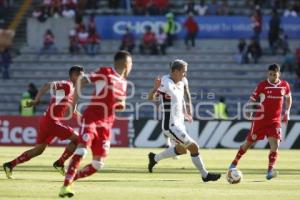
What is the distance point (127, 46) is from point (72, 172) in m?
28.8

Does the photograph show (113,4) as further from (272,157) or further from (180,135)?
(180,135)

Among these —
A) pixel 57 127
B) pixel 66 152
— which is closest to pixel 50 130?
pixel 57 127

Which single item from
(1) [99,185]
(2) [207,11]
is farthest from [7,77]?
(1) [99,185]

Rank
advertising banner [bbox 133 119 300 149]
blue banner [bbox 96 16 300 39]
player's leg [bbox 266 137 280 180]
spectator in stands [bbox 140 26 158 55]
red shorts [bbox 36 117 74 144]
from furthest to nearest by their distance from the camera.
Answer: spectator in stands [bbox 140 26 158 55], blue banner [bbox 96 16 300 39], advertising banner [bbox 133 119 300 149], red shorts [bbox 36 117 74 144], player's leg [bbox 266 137 280 180]

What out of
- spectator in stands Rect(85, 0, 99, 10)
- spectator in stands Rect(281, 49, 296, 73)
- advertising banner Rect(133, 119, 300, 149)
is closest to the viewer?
advertising banner Rect(133, 119, 300, 149)

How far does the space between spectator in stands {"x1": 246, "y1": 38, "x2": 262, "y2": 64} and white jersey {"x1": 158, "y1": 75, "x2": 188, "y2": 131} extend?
22930 mm

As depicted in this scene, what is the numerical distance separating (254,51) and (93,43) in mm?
7456

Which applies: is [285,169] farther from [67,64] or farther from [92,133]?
[67,64]

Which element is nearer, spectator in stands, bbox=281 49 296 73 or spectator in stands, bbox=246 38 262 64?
spectator in stands, bbox=281 49 296 73

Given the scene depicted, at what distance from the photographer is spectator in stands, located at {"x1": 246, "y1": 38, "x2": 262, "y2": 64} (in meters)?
41.3

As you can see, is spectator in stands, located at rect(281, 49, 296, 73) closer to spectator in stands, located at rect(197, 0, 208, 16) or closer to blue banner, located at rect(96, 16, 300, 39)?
blue banner, located at rect(96, 16, 300, 39)

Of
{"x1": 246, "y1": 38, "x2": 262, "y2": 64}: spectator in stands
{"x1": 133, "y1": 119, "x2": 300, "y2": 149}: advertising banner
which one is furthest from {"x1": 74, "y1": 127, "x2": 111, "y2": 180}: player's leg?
{"x1": 246, "y1": 38, "x2": 262, "y2": 64}: spectator in stands

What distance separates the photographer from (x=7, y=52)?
43.6 meters

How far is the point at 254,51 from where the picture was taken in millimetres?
41594
